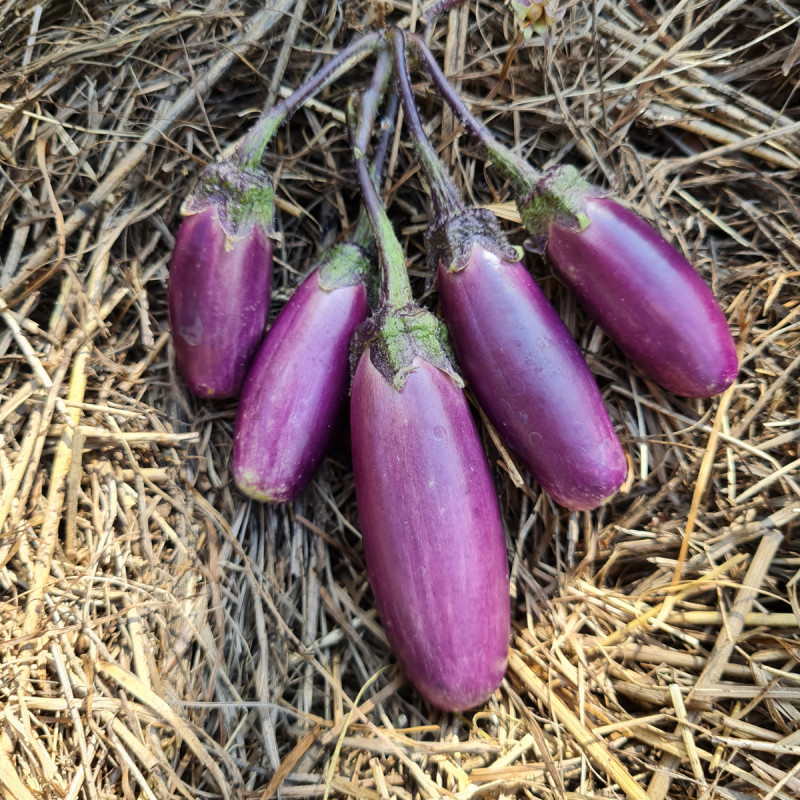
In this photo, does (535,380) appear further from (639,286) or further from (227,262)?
(227,262)

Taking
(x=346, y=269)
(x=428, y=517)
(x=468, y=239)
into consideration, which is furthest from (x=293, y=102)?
(x=428, y=517)

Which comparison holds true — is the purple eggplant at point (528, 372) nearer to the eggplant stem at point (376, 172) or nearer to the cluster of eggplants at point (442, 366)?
the cluster of eggplants at point (442, 366)

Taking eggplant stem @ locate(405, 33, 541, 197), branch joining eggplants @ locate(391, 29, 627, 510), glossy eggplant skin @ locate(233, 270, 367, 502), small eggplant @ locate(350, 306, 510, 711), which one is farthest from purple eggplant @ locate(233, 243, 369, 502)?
eggplant stem @ locate(405, 33, 541, 197)

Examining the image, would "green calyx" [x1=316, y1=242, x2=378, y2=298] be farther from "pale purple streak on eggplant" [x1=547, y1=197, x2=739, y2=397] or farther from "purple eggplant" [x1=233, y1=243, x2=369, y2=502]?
"pale purple streak on eggplant" [x1=547, y1=197, x2=739, y2=397]

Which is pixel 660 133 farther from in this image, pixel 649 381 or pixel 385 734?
pixel 385 734

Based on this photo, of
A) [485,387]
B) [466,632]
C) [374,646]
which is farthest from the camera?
[374,646]

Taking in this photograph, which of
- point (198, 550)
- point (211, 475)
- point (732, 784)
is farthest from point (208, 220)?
point (732, 784)
